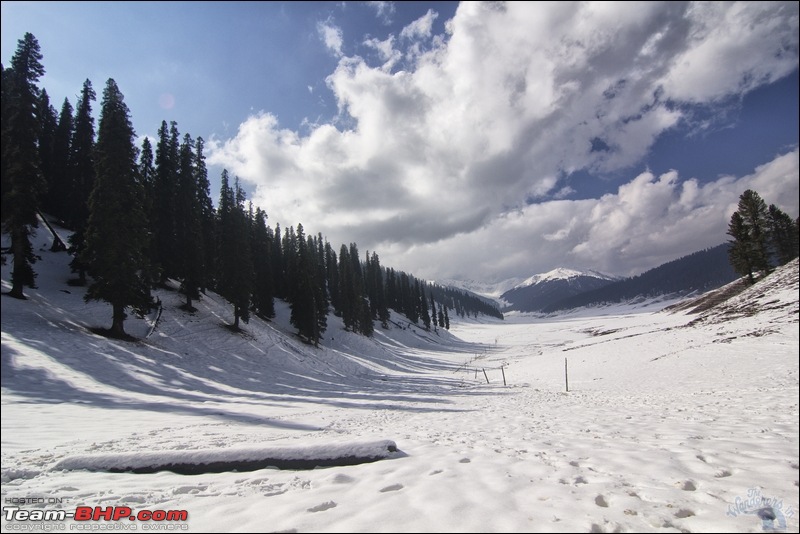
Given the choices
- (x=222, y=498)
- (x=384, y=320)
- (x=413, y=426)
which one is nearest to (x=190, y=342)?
(x=413, y=426)

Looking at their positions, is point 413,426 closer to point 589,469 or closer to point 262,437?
point 262,437

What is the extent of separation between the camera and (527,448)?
25.6 feet

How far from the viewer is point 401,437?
31.9ft

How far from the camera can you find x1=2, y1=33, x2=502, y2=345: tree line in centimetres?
2019

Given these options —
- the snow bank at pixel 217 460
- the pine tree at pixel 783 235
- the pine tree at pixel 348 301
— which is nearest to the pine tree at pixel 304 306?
the pine tree at pixel 348 301

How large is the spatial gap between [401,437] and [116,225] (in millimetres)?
24931

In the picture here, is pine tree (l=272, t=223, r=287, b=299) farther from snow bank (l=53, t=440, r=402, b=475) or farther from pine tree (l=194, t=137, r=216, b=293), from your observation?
snow bank (l=53, t=440, r=402, b=475)

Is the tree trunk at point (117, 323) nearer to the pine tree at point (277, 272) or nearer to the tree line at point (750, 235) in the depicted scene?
the pine tree at point (277, 272)

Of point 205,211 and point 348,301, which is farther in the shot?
point 348,301

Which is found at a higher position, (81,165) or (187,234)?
(81,165)

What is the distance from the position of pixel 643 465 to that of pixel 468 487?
11.6 feet
